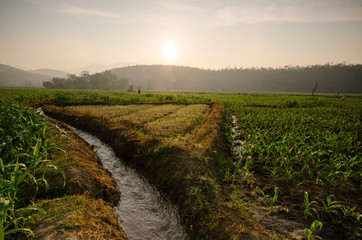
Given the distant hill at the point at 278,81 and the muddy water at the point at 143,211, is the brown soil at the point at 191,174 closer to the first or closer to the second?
the muddy water at the point at 143,211

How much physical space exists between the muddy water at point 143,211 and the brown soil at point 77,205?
29 centimetres

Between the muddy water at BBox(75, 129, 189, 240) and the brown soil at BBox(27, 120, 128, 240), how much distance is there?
0.29 metres

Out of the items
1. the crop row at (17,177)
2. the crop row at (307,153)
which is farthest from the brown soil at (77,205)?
the crop row at (307,153)

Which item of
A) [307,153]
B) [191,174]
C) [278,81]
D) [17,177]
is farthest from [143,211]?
[278,81]

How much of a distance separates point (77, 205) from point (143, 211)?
1738 millimetres

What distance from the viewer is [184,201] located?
4.87m

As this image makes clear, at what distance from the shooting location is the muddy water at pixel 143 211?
13.7 feet

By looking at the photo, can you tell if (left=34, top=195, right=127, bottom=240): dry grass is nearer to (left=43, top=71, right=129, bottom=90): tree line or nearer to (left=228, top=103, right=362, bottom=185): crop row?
(left=228, top=103, right=362, bottom=185): crop row

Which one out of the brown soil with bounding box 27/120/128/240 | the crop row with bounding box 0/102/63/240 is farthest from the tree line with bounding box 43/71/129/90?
the brown soil with bounding box 27/120/128/240

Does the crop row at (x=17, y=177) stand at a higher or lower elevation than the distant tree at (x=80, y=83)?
lower

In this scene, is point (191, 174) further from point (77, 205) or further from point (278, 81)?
point (278, 81)

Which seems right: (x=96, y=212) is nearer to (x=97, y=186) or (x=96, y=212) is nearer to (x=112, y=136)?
(x=97, y=186)

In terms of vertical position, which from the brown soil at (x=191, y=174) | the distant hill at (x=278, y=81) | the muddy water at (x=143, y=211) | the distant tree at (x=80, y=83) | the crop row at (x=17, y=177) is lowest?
the muddy water at (x=143, y=211)

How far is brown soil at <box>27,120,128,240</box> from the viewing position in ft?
10.1
